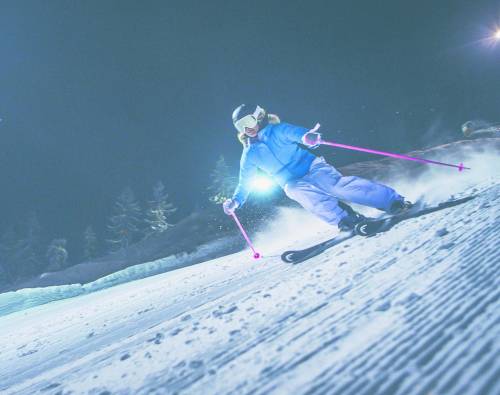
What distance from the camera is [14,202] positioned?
86312 mm

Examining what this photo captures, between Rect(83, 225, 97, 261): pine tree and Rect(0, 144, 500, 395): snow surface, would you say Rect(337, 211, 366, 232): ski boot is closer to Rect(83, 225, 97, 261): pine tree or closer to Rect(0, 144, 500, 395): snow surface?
Rect(0, 144, 500, 395): snow surface

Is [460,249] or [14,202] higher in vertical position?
[14,202]

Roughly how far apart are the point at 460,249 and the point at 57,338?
4262 mm

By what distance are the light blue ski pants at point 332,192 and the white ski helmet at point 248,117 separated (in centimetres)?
98

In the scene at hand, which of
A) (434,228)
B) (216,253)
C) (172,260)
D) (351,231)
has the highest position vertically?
(172,260)

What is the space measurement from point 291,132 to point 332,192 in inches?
38.7

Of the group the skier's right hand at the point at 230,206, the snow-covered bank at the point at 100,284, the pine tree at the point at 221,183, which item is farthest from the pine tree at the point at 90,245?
the skier's right hand at the point at 230,206

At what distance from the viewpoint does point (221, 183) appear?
42156 mm

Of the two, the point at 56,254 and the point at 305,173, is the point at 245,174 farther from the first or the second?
the point at 56,254

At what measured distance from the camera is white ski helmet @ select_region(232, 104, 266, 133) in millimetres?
4586

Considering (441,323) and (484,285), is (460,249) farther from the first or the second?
(441,323)

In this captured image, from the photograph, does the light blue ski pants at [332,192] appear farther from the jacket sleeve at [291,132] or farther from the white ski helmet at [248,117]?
the white ski helmet at [248,117]

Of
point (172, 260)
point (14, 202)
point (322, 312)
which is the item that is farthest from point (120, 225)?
point (14, 202)

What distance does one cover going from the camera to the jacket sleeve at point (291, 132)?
4.36m
